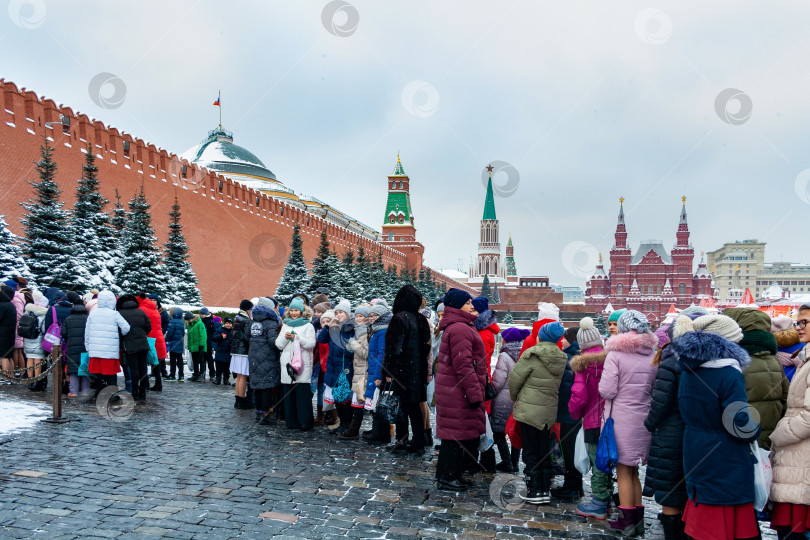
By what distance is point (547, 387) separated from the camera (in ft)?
13.6

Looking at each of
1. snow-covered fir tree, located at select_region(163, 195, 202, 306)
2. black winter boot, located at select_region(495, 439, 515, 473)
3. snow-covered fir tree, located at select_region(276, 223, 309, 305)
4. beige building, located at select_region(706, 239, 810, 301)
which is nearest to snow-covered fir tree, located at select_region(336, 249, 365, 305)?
snow-covered fir tree, located at select_region(276, 223, 309, 305)

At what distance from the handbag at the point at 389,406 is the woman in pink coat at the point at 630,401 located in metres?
2.05

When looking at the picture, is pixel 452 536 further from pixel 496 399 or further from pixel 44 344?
pixel 44 344

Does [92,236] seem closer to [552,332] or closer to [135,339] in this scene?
[135,339]

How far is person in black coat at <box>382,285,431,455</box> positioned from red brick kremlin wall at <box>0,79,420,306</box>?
15023 millimetres

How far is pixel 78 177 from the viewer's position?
1842 centimetres

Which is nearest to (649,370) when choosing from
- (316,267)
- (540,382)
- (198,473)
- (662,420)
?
(662,420)

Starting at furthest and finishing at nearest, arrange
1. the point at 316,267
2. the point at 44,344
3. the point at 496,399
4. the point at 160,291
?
the point at 316,267, the point at 160,291, the point at 44,344, the point at 496,399

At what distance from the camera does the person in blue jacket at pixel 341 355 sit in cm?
575

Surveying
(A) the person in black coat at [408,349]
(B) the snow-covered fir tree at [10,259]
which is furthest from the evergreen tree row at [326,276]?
(A) the person in black coat at [408,349]

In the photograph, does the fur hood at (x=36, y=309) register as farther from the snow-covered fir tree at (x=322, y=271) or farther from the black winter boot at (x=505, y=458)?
the snow-covered fir tree at (x=322, y=271)

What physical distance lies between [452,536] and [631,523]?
115cm

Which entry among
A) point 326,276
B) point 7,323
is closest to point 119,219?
point 326,276

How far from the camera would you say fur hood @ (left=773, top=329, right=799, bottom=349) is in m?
3.96
